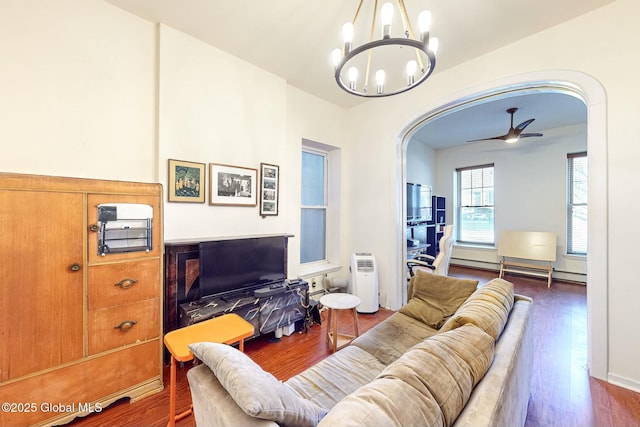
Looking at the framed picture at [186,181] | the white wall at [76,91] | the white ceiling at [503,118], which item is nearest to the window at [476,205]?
the white ceiling at [503,118]

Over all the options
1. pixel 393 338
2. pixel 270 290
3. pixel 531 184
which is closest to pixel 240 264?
pixel 270 290

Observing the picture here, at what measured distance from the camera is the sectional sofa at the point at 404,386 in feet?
2.58

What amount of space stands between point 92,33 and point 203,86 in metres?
0.87

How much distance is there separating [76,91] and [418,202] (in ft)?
16.9

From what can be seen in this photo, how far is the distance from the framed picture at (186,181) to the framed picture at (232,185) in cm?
10

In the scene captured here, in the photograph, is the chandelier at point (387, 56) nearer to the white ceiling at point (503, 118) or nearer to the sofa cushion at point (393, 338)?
the white ceiling at point (503, 118)

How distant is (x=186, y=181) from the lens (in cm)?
248

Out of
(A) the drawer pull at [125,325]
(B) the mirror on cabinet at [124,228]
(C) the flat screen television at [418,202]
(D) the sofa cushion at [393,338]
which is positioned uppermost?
(C) the flat screen television at [418,202]

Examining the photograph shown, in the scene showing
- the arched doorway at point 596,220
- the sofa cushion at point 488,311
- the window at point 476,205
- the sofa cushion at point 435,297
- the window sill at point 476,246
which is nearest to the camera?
the sofa cushion at point 488,311

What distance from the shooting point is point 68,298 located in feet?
5.38

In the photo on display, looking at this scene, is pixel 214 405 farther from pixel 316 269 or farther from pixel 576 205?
pixel 576 205

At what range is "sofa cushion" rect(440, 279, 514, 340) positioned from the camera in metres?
1.36

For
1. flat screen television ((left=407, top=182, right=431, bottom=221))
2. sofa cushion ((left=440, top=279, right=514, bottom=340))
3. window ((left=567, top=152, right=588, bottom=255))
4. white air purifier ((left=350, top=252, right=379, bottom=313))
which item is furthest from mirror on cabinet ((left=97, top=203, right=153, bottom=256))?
window ((left=567, top=152, right=588, bottom=255))

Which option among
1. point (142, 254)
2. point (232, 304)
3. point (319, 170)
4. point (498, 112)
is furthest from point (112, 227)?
point (498, 112)
